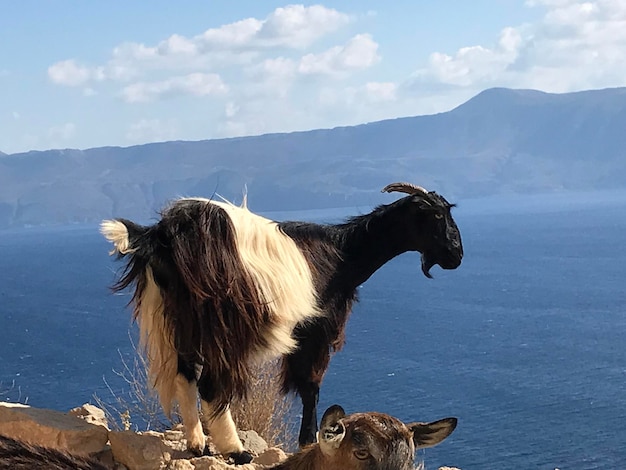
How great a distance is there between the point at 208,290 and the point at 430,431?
5.90 feet

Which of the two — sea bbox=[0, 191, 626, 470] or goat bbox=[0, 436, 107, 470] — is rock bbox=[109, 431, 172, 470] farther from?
sea bbox=[0, 191, 626, 470]

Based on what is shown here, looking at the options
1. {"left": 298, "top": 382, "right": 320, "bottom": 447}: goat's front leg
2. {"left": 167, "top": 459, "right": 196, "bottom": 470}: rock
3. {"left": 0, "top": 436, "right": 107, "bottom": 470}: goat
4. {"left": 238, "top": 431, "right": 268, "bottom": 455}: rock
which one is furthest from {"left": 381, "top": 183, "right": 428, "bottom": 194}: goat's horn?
{"left": 0, "top": 436, "right": 107, "bottom": 470}: goat

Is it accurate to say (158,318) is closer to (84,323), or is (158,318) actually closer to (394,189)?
(394,189)

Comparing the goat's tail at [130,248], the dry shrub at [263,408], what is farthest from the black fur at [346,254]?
the dry shrub at [263,408]

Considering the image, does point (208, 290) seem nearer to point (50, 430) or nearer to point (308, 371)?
point (308, 371)

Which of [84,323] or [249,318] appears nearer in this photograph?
[249,318]

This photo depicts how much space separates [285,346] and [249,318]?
42cm

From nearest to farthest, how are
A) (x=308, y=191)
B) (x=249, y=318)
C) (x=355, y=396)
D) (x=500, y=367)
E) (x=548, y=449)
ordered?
(x=249, y=318), (x=548, y=449), (x=355, y=396), (x=500, y=367), (x=308, y=191)

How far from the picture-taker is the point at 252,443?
607 cm

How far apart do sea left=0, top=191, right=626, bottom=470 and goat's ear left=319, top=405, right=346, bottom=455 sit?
5.54 metres

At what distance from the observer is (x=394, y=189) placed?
19.8 ft

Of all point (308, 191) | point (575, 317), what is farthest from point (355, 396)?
point (308, 191)

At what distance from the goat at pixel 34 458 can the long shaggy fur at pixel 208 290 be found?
1.42m

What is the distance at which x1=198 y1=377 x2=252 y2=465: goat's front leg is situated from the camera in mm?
5398
